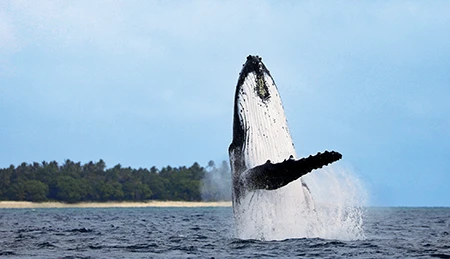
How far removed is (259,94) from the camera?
13.8m

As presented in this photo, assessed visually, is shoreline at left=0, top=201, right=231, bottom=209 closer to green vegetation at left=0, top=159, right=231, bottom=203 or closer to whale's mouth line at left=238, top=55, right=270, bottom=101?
green vegetation at left=0, top=159, right=231, bottom=203

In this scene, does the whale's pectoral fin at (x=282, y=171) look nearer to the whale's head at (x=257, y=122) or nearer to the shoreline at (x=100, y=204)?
the whale's head at (x=257, y=122)

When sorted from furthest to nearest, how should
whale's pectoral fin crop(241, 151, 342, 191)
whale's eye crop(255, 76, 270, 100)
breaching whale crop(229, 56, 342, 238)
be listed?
whale's eye crop(255, 76, 270, 100)
breaching whale crop(229, 56, 342, 238)
whale's pectoral fin crop(241, 151, 342, 191)

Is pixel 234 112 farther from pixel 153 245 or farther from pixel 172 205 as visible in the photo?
pixel 172 205

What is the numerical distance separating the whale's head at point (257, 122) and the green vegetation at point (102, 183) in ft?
363

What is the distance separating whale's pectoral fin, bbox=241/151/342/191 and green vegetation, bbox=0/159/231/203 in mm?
111788

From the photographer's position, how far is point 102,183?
460 feet

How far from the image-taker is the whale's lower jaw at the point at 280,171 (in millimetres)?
11234

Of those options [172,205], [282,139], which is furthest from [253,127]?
[172,205]

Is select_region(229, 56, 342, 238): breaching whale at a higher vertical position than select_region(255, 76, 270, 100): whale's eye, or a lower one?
lower

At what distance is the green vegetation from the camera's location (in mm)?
133125

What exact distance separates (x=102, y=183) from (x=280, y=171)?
430 ft

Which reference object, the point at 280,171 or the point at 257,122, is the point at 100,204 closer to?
the point at 257,122

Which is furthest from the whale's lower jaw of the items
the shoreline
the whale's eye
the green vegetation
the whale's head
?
the shoreline
